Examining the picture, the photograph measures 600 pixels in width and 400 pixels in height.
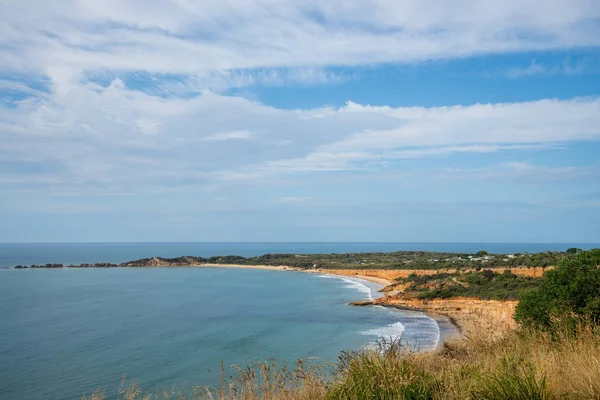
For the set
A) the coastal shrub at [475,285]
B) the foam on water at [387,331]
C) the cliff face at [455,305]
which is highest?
the coastal shrub at [475,285]

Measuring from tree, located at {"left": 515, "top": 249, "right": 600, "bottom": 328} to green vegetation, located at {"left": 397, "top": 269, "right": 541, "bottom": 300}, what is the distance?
756 inches

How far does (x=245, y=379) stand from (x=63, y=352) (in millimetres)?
21955

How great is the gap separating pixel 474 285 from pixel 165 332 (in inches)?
→ 983

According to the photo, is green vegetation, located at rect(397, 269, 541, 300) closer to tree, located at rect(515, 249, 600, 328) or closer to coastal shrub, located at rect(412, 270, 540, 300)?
coastal shrub, located at rect(412, 270, 540, 300)

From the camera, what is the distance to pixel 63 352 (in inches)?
924

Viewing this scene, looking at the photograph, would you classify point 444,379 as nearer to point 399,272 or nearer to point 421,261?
point 399,272

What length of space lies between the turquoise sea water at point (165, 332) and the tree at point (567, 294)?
627 centimetres

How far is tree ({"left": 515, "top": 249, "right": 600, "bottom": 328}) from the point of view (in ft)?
33.9

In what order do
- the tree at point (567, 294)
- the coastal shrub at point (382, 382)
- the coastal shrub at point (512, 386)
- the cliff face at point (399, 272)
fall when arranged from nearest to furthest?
the coastal shrub at point (512, 386)
the coastal shrub at point (382, 382)
the tree at point (567, 294)
the cliff face at point (399, 272)

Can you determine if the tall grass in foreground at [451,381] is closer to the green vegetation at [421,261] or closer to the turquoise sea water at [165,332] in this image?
the turquoise sea water at [165,332]

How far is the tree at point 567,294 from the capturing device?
33.9ft

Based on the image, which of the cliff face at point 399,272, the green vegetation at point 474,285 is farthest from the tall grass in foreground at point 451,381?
the cliff face at point 399,272

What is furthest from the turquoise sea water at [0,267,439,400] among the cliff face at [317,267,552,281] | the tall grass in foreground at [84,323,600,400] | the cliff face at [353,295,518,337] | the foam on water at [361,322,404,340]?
the tall grass in foreground at [84,323,600,400]

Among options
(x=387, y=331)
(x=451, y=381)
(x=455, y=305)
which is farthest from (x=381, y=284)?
(x=451, y=381)
